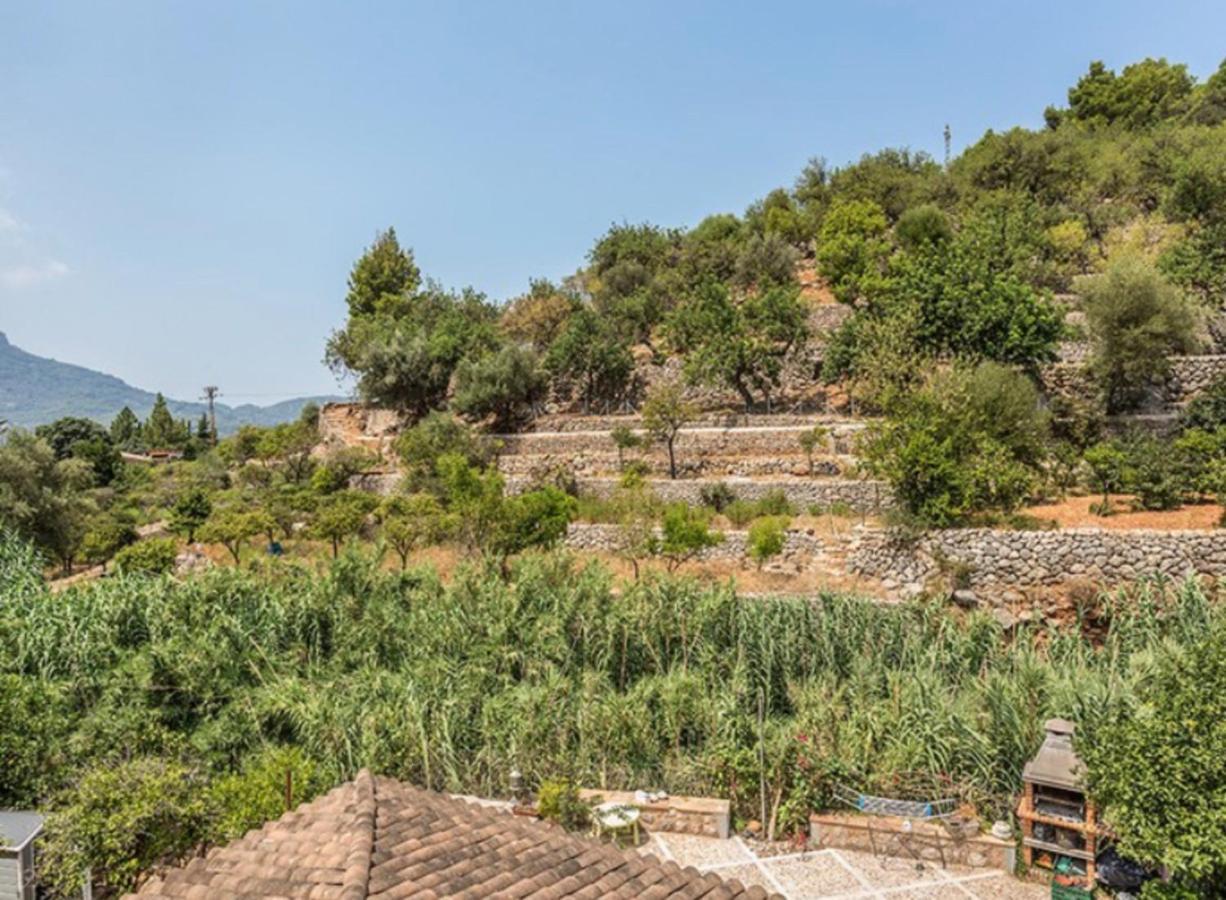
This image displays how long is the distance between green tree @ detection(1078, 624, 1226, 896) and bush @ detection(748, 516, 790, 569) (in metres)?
12.0

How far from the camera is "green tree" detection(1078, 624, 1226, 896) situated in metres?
5.59

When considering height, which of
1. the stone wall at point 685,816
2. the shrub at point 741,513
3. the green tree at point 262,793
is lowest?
the stone wall at point 685,816

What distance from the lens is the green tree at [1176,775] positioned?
18.4 feet

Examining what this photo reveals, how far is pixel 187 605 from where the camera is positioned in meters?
12.7

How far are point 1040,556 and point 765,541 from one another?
589 cm

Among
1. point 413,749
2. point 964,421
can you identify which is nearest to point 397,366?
point 964,421

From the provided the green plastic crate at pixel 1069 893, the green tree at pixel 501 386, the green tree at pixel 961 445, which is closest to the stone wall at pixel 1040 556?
the green tree at pixel 961 445

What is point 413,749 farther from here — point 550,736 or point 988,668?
point 988,668

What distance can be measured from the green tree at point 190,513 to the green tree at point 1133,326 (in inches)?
1109

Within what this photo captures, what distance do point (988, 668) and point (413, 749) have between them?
806 cm

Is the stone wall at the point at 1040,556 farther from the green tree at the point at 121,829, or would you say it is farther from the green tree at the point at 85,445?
the green tree at the point at 85,445

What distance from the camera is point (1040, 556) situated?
1516 cm

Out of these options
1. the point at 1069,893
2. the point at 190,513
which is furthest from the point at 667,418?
the point at 1069,893

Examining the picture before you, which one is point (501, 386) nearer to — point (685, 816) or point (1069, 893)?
point (685, 816)
